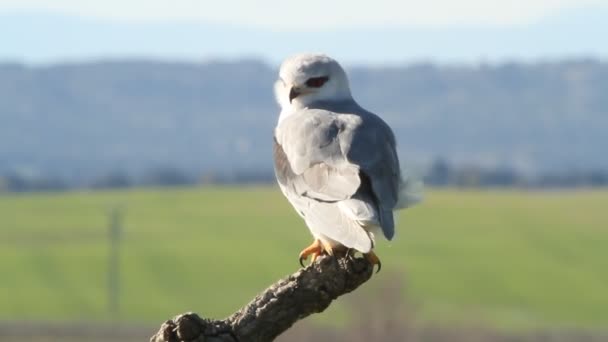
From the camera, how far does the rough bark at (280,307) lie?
7418 mm

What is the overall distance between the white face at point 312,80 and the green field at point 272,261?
58.5m

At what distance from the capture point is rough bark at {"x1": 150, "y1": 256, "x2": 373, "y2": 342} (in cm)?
742

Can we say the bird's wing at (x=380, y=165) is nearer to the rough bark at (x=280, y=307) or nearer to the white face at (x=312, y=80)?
→ the rough bark at (x=280, y=307)

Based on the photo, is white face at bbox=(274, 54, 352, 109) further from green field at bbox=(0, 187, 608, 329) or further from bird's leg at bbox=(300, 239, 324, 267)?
green field at bbox=(0, 187, 608, 329)

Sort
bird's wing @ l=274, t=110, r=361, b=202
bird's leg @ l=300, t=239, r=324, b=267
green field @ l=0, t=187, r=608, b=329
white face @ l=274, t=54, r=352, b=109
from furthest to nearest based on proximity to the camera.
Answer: green field @ l=0, t=187, r=608, b=329 < white face @ l=274, t=54, r=352, b=109 < bird's leg @ l=300, t=239, r=324, b=267 < bird's wing @ l=274, t=110, r=361, b=202

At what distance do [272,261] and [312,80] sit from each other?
90044mm

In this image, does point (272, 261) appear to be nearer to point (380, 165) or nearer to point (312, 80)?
point (312, 80)

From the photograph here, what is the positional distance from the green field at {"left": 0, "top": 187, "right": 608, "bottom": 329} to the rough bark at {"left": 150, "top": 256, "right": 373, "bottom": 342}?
6037 centimetres

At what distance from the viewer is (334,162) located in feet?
31.7

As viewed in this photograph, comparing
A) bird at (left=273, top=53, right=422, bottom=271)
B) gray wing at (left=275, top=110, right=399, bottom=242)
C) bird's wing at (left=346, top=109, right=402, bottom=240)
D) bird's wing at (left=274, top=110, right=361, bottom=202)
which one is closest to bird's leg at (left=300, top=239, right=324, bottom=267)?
bird at (left=273, top=53, right=422, bottom=271)

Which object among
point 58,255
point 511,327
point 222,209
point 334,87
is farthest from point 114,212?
point 334,87

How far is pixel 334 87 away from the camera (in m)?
10.6

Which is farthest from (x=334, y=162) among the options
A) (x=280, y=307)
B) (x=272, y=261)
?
(x=272, y=261)

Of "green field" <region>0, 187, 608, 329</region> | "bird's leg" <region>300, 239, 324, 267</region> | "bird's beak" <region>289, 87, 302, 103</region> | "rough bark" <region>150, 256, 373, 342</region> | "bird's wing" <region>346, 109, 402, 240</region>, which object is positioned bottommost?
"rough bark" <region>150, 256, 373, 342</region>
